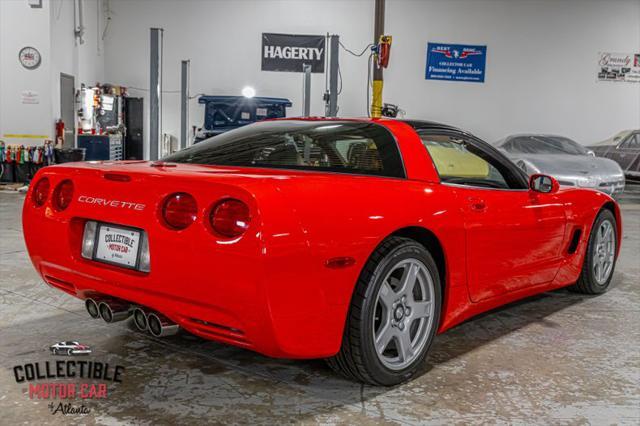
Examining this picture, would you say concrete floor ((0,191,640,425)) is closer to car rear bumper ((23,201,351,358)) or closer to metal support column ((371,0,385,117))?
car rear bumper ((23,201,351,358))

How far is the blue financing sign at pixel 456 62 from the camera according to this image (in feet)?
57.8

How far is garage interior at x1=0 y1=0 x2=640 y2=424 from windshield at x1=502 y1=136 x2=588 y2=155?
4.57 ft

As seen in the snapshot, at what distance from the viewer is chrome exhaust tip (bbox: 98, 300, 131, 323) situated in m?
2.40

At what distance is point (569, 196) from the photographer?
12.1ft

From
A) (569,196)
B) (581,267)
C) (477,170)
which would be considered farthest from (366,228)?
(477,170)

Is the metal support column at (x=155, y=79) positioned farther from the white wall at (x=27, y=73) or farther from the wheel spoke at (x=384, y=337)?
the wheel spoke at (x=384, y=337)

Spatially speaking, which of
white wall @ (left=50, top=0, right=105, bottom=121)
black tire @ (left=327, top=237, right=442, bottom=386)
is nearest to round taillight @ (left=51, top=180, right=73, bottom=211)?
→ black tire @ (left=327, top=237, right=442, bottom=386)

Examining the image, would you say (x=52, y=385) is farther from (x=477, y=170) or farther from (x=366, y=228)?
(x=477, y=170)

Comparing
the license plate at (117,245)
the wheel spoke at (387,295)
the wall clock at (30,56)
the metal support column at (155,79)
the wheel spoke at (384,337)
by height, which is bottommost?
the wheel spoke at (384,337)

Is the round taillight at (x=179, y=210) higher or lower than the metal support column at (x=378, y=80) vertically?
lower

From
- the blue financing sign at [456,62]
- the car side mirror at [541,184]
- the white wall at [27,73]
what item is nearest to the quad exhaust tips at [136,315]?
the car side mirror at [541,184]

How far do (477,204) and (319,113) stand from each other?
14956 mm

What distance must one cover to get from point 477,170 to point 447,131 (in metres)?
4.37

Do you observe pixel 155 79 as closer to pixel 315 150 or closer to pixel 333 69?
pixel 333 69
